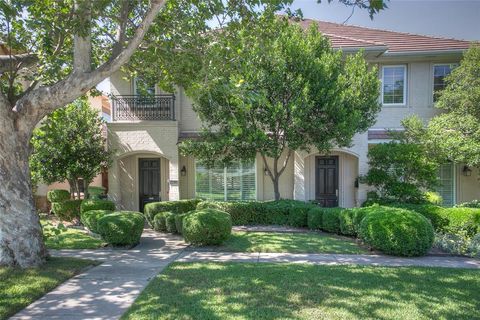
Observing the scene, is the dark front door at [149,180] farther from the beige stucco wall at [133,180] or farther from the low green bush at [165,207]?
the low green bush at [165,207]

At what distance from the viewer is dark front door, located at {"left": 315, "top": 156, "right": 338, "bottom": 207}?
14219 mm

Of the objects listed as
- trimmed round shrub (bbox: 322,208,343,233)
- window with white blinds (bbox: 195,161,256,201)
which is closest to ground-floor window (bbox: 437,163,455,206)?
trimmed round shrub (bbox: 322,208,343,233)

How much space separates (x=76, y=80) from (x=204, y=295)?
4.78 m

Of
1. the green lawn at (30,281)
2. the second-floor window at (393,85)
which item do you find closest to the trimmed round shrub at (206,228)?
the green lawn at (30,281)

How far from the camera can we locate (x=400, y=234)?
7488 mm

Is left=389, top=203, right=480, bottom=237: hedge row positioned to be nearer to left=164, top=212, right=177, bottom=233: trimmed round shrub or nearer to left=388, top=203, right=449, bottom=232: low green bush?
left=388, top=203, right=449, bottom=232: low green bush

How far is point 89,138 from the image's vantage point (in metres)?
12.1

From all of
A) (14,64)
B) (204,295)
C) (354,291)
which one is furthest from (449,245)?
(14,64)

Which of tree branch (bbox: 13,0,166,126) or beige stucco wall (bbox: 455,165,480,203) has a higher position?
tree branch (bbox: 13,0,166,126)

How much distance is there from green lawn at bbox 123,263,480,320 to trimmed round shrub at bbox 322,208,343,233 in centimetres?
331

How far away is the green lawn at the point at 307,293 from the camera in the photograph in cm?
456

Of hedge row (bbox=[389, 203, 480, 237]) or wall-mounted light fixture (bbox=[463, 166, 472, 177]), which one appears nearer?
hedge row (bbox=[389, 203, 480, 237])

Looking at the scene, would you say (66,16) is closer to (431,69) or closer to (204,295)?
(204,295)

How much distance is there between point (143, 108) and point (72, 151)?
332 centimetres
